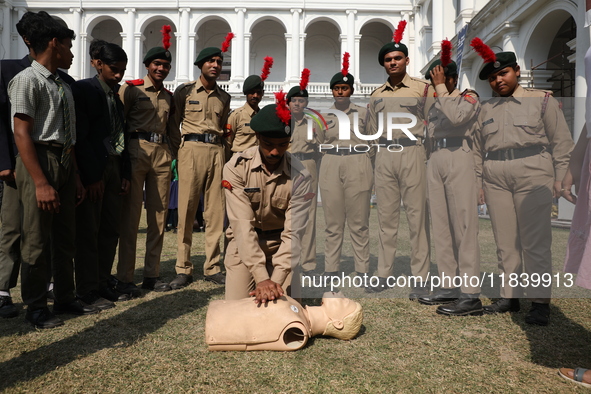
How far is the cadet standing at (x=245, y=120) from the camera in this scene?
4609 mm

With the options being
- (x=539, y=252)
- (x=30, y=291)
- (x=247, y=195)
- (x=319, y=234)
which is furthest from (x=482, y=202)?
(x=30, y=291)

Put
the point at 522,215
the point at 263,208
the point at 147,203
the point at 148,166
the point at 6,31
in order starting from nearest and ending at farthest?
the point at 263,208
the point at 522,215
the point at 148,166
the point at 147,203
the point at 6,31

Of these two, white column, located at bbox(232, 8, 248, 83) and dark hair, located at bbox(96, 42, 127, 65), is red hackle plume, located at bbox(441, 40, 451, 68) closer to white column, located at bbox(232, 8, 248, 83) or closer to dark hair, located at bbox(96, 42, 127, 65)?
dark hair, located at bbox(96, 42, 127, 65)

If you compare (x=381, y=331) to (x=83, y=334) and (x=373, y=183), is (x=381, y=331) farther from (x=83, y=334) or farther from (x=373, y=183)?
(x=83, y=334)

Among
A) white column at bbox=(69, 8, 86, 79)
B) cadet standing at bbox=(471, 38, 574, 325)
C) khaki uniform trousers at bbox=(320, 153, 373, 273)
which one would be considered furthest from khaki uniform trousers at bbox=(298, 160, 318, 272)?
white column at bbox=(69, 8, 86, 79)

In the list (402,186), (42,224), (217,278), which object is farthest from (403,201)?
(42,224)

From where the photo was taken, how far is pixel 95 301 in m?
3.20

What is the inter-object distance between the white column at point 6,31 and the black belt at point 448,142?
2728cm

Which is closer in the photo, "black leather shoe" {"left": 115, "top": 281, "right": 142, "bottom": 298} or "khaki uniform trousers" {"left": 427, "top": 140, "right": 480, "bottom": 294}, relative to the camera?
"khaki uniform trousers" {"left": 427, "top": 140, "right": 480, "bottom": 294}

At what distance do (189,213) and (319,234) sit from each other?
1.31 metres

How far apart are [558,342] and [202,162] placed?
9.78ft

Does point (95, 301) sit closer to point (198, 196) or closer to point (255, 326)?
point (198, 196)

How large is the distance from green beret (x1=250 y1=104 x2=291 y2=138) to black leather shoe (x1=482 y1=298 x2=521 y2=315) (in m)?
1.92

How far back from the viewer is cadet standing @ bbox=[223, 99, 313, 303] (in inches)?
102
